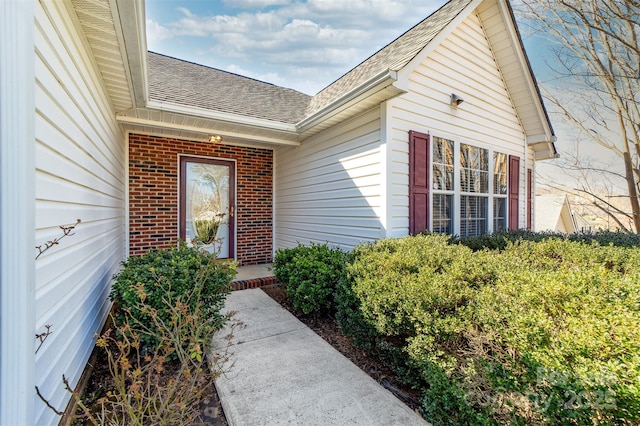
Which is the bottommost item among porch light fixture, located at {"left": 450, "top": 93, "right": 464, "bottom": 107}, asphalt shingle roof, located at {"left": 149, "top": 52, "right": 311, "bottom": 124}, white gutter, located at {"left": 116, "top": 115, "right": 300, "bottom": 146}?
white gutter, located at {"left": 116, "top": 115, "right": 300, "bottom": 146}

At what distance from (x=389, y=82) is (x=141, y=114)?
3900 mm

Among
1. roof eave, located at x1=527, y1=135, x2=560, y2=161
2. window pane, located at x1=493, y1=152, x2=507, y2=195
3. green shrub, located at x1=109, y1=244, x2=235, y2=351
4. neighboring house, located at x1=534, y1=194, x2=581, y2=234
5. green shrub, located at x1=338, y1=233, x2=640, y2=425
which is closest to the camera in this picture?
green shrub, located at x1=338, y1=233, x2=640, y2=425

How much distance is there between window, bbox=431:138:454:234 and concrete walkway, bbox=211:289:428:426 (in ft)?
10.1

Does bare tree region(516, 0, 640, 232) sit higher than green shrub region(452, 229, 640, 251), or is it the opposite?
bare tree region(516, 0, 640, 232)

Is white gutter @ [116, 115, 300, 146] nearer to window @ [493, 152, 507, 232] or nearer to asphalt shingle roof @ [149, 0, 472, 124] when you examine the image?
asphalt shingle roof @ [149, 0, 472, 124]

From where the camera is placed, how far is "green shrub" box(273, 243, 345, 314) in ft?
12.1

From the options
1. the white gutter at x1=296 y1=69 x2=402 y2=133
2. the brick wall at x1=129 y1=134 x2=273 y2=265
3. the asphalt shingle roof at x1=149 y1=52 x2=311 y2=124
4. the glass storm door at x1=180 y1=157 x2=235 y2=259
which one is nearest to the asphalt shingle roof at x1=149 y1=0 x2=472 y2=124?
the asphalt shingle roof at x1=149 y1=52 x2=311 y2=124

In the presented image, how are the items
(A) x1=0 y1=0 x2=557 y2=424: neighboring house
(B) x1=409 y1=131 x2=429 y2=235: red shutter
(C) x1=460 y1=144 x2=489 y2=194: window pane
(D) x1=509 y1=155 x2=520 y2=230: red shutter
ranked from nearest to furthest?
(A) x1=0 y1=0 x2=557 y2=424: neighboring house
(B) x1=409 y1=131 x2=429 y2=235: red shutter
(C) x1=460 y1=144 x2=489 y2=194: window pane
(D) x1=509 y1=155 x2=520 y2=230: red shutter

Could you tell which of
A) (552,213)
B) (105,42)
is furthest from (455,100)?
(552,213)

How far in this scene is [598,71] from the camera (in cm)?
817

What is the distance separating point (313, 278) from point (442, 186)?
2923 millimetres

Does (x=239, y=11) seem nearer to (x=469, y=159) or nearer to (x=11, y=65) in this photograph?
(x=469, y=159)

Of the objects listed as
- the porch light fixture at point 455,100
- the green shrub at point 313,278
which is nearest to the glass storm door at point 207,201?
the green shrub at point 313,278

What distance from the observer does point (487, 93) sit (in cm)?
596
